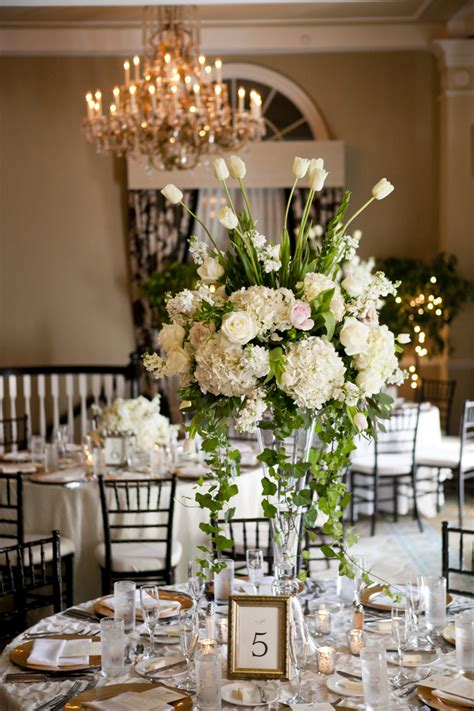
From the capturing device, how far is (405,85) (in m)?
9.42

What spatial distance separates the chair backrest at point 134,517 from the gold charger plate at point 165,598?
54.0 inches

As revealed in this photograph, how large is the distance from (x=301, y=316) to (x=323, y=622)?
38.0 inches

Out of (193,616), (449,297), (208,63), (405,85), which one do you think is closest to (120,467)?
(193,616)

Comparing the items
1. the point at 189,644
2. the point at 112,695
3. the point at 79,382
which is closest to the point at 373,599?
the point at 189,644

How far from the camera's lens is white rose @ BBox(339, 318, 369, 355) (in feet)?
7.41

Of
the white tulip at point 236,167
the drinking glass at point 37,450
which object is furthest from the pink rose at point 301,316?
the drinking glass at point 37,450

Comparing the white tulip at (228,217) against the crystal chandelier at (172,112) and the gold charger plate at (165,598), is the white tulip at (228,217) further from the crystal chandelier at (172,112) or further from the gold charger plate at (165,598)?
the crystal chandelier at (172,112)

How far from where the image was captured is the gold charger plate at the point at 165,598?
2.84 m

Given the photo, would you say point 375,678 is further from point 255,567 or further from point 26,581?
point 26,581

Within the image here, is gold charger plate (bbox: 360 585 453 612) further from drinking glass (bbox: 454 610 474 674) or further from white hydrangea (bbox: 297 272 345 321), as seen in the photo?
white hydrangea (bbox: 297 272 345 321)

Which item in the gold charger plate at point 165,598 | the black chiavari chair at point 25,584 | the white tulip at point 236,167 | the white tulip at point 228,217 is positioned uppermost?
the white tulip at point 236,167

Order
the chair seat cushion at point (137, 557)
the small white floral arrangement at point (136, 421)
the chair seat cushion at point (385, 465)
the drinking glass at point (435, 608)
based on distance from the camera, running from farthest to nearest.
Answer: the chair seat cushion at point (385, 465) → the small white floral arrangement at point (136, 421) → the chair seat cushion at point (137, 557) → the drinking glass at point (435, 608)

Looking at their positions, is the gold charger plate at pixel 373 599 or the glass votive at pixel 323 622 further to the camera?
the gold charger plate at pixel 373 599

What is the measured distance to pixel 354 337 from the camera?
7.40 feet
